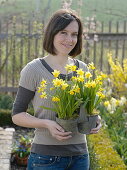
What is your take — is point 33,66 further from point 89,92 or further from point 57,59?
point 89,92

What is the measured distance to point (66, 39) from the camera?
2.24m

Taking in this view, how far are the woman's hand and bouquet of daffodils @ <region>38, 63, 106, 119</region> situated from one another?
6 centimetres

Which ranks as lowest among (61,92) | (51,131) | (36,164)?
(36,164)

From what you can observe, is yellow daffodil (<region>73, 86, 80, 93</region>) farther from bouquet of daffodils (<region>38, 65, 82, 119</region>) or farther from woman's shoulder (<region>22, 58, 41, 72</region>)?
woman's shoulder (<region>22, 58, 41, 72</region>)

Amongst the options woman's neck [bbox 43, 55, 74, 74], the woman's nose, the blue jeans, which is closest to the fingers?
the blue jeans

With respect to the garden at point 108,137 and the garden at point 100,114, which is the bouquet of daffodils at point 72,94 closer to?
the garden at point 100,114

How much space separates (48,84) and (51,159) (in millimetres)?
411

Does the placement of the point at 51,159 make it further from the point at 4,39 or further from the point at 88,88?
the point at 4,39

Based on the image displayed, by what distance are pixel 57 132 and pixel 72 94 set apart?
215 mm

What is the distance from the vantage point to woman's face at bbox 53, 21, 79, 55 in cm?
224

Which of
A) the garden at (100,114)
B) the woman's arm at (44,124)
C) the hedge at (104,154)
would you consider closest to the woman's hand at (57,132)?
the woman's arm at (44,124)

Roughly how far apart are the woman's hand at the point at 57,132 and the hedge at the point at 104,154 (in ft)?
4.56

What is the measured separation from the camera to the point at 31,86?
85.8 inches

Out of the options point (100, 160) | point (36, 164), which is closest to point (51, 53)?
point (36, 164)
